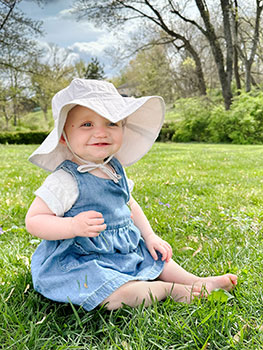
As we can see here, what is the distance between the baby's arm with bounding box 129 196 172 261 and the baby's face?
539 mm

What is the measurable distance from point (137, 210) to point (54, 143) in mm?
779

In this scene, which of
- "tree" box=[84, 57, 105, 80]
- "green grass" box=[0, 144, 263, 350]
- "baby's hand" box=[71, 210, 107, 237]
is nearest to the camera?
"green grass" box=[0, 144, 263, 350]

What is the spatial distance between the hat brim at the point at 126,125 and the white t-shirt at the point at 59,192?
0.14 m

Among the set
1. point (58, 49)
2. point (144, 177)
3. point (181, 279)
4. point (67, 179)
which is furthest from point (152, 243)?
point (58, 49)

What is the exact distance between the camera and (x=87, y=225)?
1.58m

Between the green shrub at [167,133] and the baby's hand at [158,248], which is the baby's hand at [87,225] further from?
the green shrub at [167,133]

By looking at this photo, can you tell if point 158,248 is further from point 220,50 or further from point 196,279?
point 220,50

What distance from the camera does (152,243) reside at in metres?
2.03

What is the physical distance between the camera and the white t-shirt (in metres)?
1.70

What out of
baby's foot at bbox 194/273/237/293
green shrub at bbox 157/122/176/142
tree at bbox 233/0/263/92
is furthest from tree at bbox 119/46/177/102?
baby's foot at bbox 194/273/237/293

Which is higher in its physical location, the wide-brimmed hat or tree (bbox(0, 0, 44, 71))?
tree (bbox(0, 0, 44, 71))

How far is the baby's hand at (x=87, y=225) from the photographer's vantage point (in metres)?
1.58

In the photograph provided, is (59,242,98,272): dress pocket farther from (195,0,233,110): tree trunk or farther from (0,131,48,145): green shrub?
(195,0,233,110): tree trunk

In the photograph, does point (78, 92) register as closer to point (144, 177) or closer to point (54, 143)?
point (54, 143)
